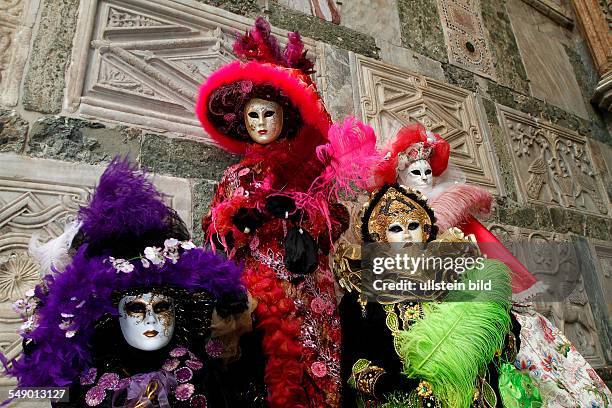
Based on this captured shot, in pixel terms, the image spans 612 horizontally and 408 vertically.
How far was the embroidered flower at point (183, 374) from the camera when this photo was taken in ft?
4.47

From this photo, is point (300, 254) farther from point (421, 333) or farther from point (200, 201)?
point (200, 201)

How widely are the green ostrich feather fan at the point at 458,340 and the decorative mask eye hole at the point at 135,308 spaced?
888mm

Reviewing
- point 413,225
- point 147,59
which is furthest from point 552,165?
point 147,59

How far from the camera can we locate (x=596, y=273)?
402 centimetres

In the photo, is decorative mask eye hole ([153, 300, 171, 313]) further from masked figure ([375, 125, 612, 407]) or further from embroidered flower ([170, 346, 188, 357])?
masked figure ([375, 125, 612, 407])

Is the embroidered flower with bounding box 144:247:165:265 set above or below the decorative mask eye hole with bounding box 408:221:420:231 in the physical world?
below

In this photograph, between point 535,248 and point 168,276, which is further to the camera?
point 535,248

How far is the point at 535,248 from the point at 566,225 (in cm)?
74

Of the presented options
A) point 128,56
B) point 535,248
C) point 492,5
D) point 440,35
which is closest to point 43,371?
point 128,56

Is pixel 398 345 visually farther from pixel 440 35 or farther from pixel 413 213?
pixel 440 35

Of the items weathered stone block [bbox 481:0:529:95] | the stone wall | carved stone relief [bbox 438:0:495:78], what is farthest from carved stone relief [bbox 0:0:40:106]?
weathered stone block [bbox 481:0:529:95]

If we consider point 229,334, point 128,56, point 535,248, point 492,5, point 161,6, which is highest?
point 492,5

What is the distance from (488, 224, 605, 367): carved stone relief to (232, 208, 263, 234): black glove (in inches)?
92.6

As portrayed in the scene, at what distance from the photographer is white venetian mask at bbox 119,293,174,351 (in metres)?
1.34
